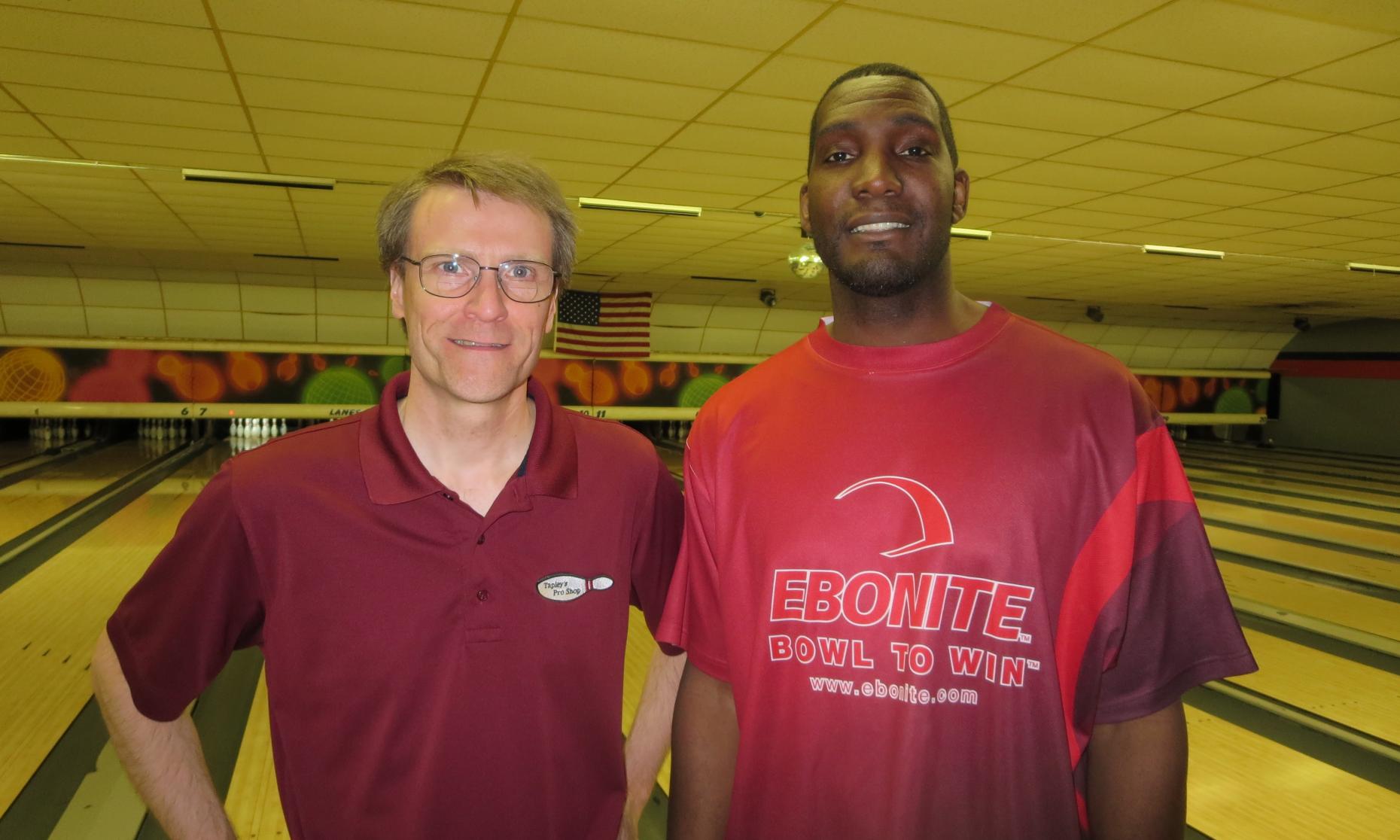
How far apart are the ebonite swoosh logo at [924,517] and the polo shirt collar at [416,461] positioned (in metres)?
0.52

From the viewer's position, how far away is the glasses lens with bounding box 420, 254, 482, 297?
138 cm

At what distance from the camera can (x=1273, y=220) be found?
6.27 m

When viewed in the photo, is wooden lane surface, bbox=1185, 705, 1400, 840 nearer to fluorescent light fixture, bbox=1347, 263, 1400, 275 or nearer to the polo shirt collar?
the polo shirt collar

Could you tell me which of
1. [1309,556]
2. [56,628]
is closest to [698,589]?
[56,628]

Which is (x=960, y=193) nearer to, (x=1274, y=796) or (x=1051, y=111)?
(x=1274, y=796)

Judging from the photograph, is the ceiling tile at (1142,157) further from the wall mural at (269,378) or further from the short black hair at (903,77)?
the wall mural at (269,378)

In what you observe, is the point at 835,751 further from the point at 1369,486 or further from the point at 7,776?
the point at 1369,486

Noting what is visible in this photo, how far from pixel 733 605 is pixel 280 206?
626 centimetres

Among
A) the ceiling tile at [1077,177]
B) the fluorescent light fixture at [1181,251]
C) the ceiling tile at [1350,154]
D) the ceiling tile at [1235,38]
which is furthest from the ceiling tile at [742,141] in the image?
the fluorescent light fixture at [1181,251]

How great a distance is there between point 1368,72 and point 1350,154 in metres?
1.34

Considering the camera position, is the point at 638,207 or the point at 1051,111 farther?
the point at 638,207

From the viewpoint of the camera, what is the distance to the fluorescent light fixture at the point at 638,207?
6195 mm

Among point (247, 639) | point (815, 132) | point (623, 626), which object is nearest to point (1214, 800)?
point (623, 626)

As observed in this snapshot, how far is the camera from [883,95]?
122 centimetres
